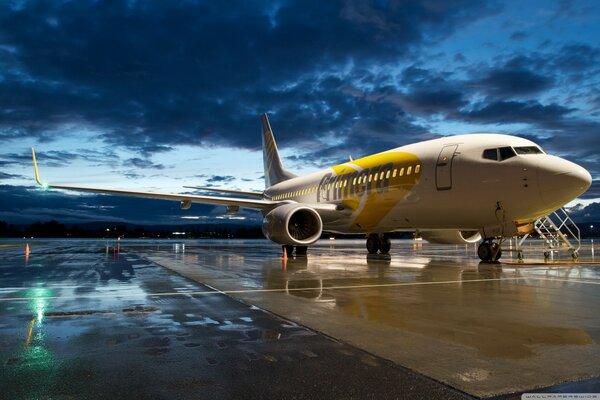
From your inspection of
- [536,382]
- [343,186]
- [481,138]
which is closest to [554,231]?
[481,138]

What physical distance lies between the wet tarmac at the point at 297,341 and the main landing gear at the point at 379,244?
1225 cm

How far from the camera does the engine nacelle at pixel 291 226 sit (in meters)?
17.0

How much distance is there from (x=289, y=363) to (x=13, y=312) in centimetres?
419

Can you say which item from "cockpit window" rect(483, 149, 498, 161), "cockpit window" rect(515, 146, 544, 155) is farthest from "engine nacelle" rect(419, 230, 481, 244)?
"cockpit window" rect(515, 146, 544, 155)

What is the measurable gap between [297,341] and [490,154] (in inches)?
415

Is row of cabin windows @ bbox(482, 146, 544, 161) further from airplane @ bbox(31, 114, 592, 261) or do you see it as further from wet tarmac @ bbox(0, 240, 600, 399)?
wet tarmac @ bbox(0, 240, 600, 399)

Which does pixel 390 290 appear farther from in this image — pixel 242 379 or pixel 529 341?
pixel 242 379

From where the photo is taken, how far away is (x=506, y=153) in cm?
1307

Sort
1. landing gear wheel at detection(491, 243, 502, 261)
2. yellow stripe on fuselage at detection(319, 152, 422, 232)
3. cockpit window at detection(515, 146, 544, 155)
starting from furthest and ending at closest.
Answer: yellow stripe on fuselage at detection(319, 152, 422, 232) < landing gear wheel at detection(491, 243, 502, 261) < cockpit window at detection(515, 146, 544, 155)

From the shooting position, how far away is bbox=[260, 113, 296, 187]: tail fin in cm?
2911

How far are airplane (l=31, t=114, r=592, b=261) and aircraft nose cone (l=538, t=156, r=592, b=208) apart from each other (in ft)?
0.07

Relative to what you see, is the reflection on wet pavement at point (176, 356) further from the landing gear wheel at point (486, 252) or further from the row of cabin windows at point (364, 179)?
the landing gear wheel at point (486, 252)

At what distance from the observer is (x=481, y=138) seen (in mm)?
Result: 14031

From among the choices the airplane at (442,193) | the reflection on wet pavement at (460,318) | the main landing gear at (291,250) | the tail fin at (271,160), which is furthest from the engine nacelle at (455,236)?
the tail fin at (271,160)
